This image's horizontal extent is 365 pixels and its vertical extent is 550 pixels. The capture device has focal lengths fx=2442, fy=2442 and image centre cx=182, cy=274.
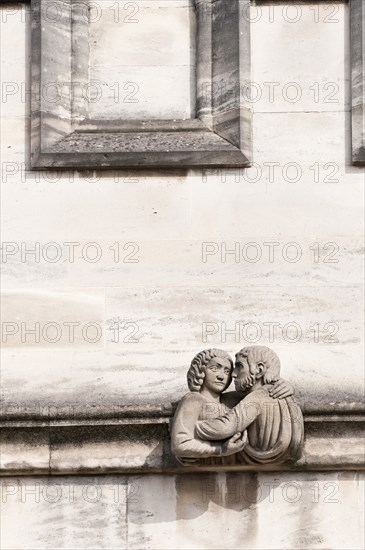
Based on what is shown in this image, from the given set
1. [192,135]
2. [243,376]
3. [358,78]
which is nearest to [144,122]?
[192,135]

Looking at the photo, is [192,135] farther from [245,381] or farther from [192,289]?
[245,381]

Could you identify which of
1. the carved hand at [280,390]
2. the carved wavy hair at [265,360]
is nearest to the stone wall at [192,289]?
the carved hand at [280,390]

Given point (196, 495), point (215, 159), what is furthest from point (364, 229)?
point (196, 495)

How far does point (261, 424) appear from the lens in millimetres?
14688

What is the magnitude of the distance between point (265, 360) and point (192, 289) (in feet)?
2.82

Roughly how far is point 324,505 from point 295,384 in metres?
0.80

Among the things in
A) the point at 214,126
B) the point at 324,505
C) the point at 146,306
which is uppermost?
the point at 214,126

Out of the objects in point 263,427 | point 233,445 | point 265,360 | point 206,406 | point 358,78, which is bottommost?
point 233,445

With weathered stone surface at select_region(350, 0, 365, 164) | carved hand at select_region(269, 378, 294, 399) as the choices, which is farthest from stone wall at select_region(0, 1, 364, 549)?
carved hand at select_region(269, 378, 294, 399)

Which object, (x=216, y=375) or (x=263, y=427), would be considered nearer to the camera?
(x=263, y=427)

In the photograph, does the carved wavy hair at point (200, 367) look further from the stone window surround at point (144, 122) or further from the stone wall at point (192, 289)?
the stone window surround at point (144, 122)

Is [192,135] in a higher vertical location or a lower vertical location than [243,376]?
higher

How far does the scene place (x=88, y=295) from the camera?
15445mm

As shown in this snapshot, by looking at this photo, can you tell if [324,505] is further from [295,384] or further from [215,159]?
[215,159]
